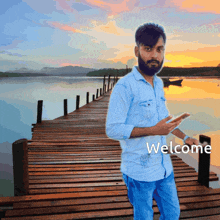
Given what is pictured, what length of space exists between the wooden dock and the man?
146 cm

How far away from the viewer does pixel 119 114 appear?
4.37 feet

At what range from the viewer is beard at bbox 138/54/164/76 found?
1426 mm

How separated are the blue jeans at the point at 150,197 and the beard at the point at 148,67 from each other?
72cm

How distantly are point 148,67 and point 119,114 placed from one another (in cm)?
37

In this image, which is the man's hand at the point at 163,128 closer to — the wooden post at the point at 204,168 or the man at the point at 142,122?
the man at the point at 142,122

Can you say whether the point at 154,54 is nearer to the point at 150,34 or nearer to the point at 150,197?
the point at 150,34

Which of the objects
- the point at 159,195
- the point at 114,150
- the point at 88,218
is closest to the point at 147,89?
the point at 159,195

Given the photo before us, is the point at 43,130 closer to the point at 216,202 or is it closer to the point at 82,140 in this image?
the point at 82,140

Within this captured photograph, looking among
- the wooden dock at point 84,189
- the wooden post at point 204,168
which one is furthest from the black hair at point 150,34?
the wooden post at point 204,168

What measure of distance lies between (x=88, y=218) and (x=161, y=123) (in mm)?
1879

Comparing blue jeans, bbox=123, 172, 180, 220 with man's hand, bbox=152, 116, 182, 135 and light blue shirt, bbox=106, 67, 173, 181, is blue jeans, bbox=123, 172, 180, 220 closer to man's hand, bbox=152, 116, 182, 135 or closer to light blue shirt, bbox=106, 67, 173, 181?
light blue shirt, bbox=106, 67, 173, 181

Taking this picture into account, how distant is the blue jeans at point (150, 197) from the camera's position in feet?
4.76

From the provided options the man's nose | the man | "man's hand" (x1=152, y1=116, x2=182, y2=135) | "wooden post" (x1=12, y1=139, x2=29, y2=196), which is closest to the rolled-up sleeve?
the man

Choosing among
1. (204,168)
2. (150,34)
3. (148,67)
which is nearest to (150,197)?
(148,67)
